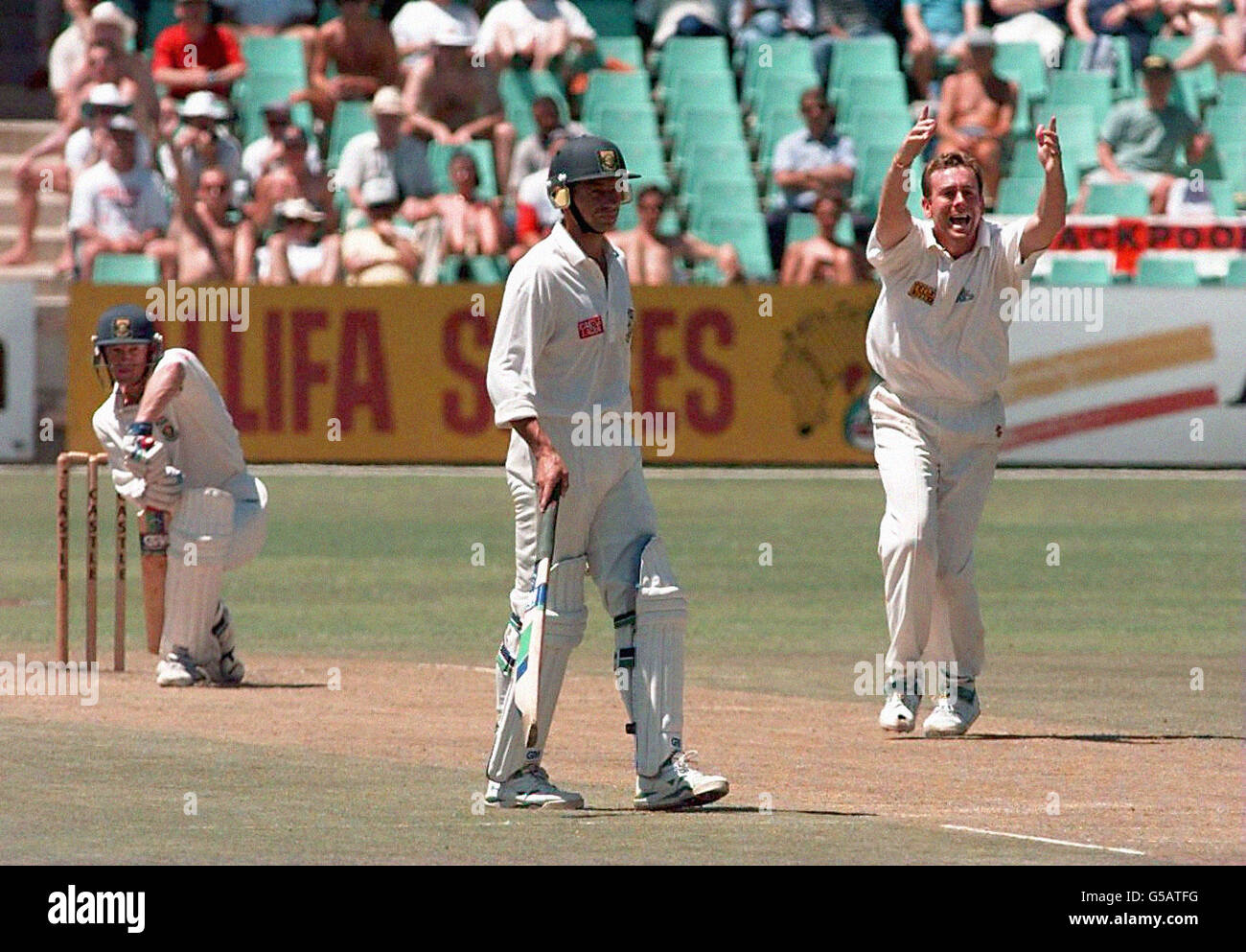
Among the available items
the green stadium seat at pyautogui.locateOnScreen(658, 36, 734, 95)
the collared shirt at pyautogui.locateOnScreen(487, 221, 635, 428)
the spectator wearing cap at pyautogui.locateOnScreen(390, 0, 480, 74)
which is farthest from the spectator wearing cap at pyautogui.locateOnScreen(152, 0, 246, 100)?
the collared shirt at pyautogui.locateOnScreen(487, 221, 635, 428)

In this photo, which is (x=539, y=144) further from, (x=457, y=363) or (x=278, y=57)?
(x=278, y=57)

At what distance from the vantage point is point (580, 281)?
30.4 feet

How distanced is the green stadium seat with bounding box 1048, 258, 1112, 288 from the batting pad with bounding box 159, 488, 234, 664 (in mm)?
12679

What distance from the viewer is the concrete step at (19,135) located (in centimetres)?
2797

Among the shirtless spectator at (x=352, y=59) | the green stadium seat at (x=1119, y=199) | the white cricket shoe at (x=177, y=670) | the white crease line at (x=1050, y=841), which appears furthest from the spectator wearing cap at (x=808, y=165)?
the white crease line at (x=1050, y=841)

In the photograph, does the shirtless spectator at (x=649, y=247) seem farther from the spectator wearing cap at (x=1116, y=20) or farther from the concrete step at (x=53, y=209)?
the concrete step at (x=53, y=209)

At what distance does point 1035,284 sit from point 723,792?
1511 cm

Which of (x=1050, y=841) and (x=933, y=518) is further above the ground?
(x=933, y=518)

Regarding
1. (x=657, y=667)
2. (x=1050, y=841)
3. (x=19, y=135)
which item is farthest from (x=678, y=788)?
(x=19, y=135)

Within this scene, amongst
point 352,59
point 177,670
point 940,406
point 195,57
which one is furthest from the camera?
point 352,59

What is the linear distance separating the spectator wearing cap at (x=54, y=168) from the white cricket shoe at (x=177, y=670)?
1287 cm

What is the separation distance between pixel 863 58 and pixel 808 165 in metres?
2.12

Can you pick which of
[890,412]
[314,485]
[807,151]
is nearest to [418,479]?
[314,485]

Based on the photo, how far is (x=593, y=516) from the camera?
30.8 feet
